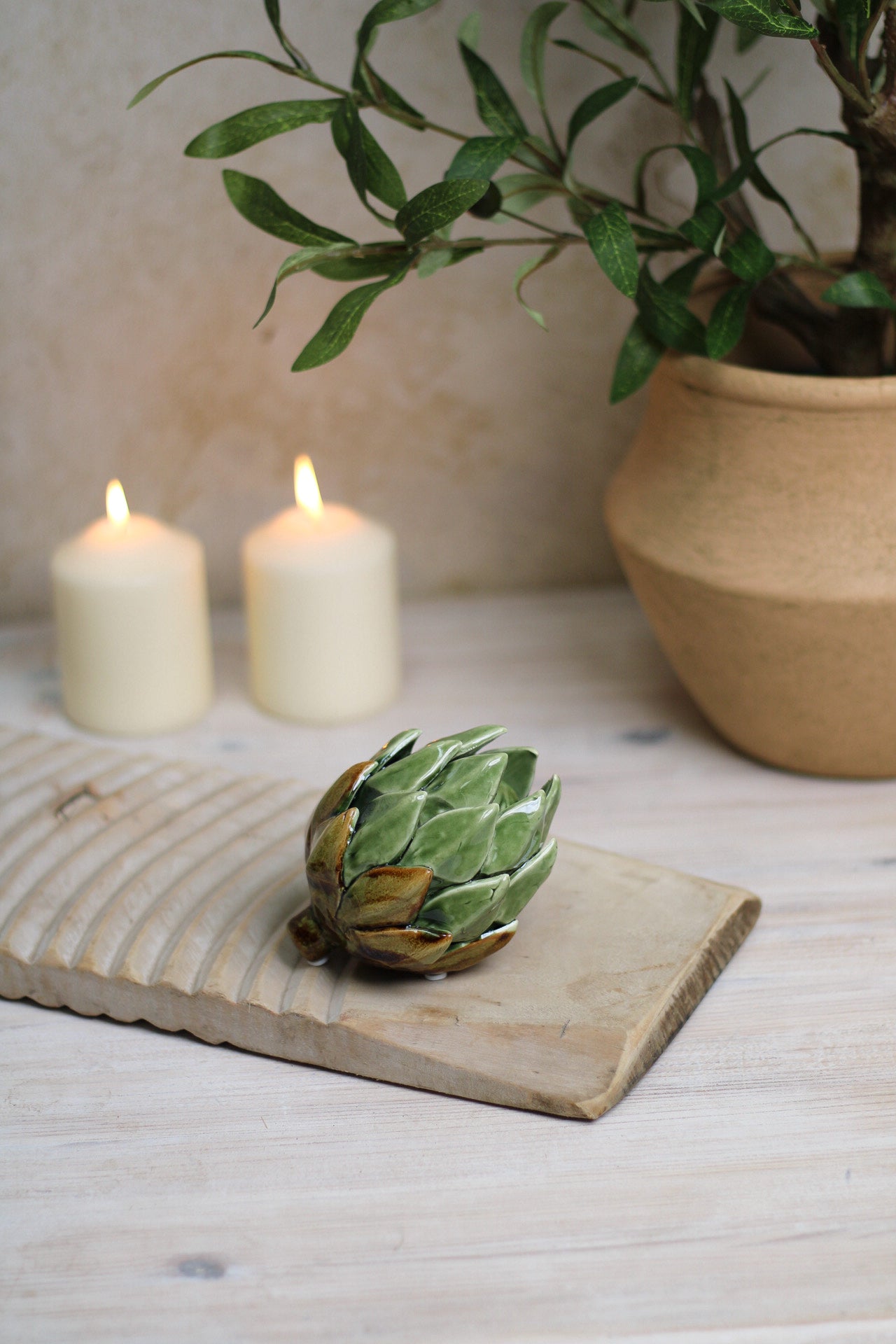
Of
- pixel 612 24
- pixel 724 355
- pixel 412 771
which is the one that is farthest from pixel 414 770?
pixel 612 24

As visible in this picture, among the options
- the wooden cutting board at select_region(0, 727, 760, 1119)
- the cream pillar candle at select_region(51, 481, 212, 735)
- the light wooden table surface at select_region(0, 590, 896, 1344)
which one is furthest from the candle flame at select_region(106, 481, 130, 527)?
the light wooden table surface at select_region(0, 590, 896, 1344)

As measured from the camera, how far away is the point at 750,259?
0.56 meters

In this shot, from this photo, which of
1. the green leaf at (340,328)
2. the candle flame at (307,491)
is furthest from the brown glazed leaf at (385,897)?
the candle flame at (307,491)

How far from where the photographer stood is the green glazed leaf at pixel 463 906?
0.44 metres

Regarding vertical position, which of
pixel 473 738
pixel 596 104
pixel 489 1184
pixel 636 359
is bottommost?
pixel 489 1184

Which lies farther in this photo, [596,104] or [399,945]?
[596,104]

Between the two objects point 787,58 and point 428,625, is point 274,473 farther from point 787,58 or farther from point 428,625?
point 787,58

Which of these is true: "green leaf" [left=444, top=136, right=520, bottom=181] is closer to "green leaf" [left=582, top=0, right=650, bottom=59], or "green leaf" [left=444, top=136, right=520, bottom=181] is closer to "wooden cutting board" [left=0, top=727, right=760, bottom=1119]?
"green leaf" [left=582, top=0, right=650, bottom=59]

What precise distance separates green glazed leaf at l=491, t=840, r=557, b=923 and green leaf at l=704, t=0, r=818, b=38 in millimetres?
313

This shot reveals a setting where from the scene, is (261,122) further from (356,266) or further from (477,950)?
(477,950)

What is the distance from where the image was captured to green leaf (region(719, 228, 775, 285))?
1.84ft

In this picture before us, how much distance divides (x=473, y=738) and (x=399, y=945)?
0.08 meters

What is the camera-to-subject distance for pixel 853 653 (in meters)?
0.58

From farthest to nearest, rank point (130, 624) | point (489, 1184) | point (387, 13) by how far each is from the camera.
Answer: point (130, 624), point (387, 13), point (489, 1184)
